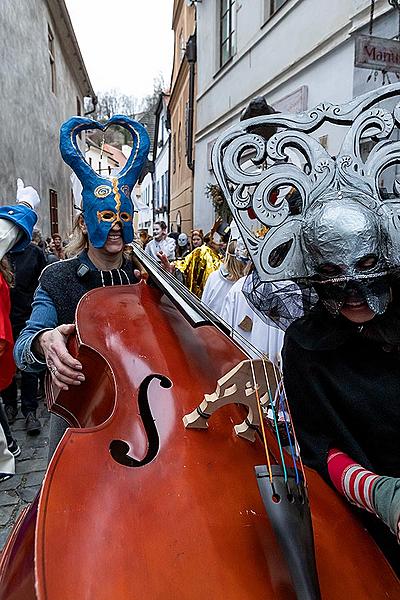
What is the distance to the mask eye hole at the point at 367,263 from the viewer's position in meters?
1.18

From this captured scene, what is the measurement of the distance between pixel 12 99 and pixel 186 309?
8.74m

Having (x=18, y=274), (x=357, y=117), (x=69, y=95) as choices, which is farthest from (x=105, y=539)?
(x=69, y=95)

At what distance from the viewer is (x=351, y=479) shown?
1.11 metres

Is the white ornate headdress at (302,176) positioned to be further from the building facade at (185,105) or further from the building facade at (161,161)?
the building facade at (161,161)

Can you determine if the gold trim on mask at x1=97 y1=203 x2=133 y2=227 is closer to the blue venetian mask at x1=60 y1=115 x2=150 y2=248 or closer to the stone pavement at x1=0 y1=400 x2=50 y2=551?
the blue venetian mask at x1=60 y1=115 x2=150 y2=248

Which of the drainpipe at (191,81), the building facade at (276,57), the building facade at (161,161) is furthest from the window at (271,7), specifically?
the building facade at (161,161)

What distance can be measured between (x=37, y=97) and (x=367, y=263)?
11.1 m

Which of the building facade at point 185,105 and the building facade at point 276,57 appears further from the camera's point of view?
the building facade at point 185,105

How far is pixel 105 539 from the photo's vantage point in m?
0.84

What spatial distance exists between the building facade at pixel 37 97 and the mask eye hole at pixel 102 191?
643 cm

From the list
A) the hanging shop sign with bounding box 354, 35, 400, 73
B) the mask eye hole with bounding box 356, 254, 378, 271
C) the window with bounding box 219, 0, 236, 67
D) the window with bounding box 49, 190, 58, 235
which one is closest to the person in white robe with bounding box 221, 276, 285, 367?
the mask eye hole with bounding box 356, 254, 378, 271

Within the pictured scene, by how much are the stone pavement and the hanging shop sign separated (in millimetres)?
3808

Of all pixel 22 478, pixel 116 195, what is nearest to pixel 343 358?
pixel 116 195

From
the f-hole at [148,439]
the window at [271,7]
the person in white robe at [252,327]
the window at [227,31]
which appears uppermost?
the window at [227,31]
